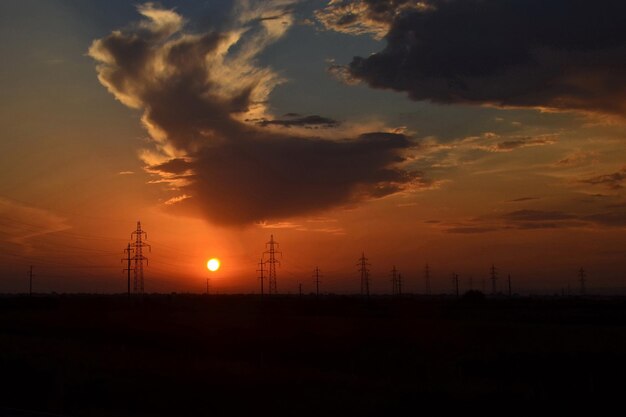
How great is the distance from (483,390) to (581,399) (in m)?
4.23

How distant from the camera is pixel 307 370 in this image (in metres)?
40.2

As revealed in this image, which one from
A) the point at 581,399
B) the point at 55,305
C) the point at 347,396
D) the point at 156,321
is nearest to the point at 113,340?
the point at 156,321

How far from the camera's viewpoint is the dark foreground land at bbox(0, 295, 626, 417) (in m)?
27.5

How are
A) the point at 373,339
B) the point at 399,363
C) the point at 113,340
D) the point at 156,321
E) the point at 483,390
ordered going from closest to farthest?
the point at 483,390
the point at 399,363
the point at 373,339
the point at 113,340
the point at 156,321

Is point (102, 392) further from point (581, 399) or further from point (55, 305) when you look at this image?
point (55, 305)

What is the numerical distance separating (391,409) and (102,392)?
1227 centimetres

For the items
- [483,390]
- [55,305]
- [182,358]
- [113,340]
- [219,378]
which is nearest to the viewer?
[483,390]

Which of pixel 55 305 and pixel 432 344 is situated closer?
pixel 432 344

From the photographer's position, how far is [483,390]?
1215 inches

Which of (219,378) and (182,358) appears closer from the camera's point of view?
(219,378)

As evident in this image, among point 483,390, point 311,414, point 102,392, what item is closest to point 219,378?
point 102,392

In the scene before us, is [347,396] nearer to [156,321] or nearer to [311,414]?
[311,414]

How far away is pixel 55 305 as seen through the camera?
5177 inches

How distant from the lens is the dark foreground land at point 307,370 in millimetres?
27516
